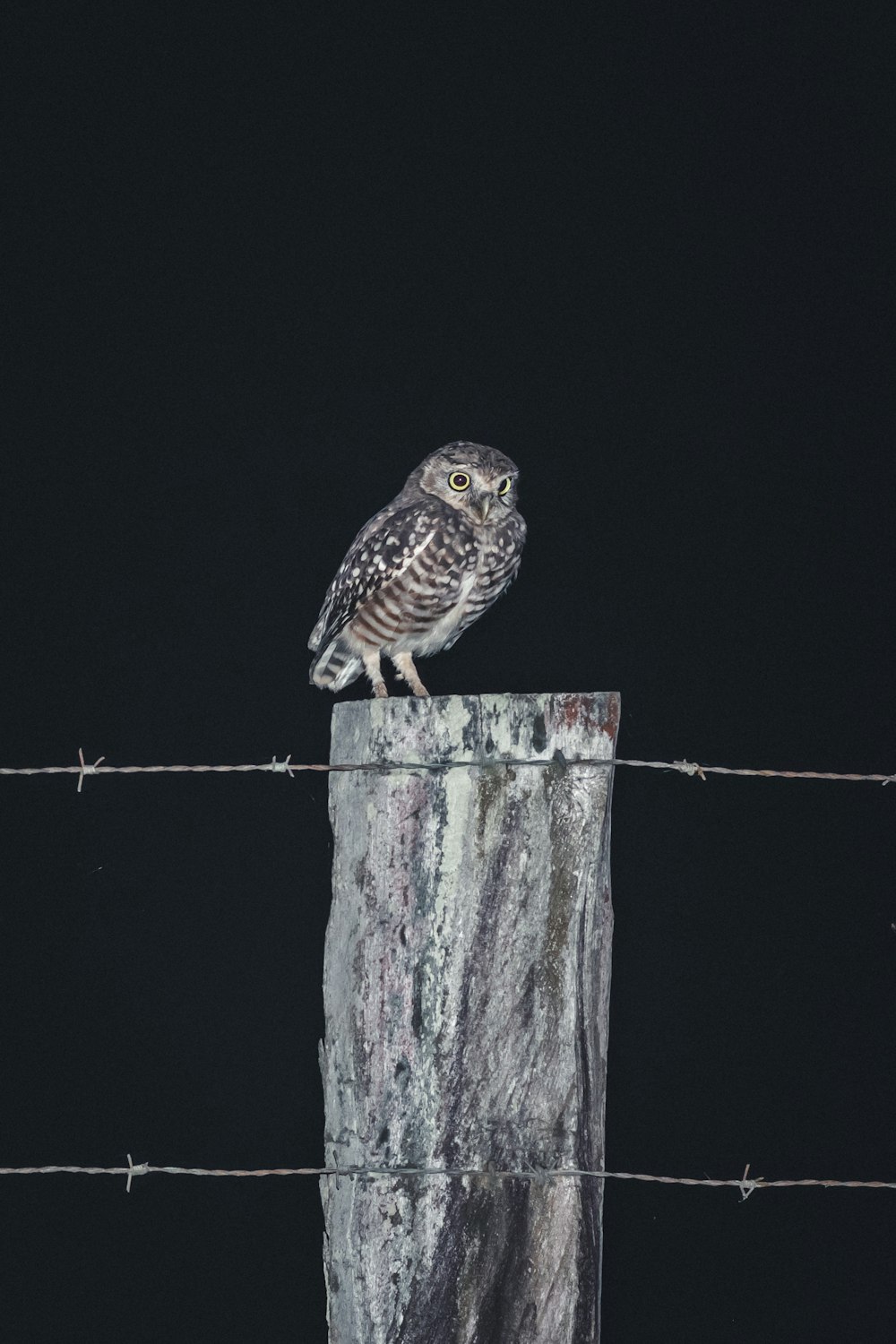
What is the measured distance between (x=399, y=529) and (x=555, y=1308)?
1595 mm

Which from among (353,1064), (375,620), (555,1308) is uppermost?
(375,620)

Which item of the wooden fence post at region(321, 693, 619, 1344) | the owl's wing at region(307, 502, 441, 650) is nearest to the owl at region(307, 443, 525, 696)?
the owl's wing at region(307, 502, 441, 650)

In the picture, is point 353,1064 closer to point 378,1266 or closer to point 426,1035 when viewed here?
point 426,1035

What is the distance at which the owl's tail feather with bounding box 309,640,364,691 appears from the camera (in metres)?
3.28

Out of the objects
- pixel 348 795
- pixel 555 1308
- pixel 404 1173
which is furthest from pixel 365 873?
pixel 555 1308

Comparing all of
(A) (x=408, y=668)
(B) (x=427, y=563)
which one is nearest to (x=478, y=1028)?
(B) (x=427, y=563)

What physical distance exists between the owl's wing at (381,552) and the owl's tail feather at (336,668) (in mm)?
121

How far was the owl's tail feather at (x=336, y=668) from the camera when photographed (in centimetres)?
328

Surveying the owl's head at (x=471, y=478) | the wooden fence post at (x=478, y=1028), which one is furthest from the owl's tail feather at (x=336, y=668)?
the wooden fence post at (x=478, y=1028)

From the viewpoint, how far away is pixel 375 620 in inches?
123

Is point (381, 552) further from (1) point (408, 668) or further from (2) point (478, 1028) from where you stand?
(2) point (478, 1028)

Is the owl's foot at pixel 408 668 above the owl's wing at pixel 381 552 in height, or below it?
below

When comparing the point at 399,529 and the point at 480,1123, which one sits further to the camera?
the point at 399,529

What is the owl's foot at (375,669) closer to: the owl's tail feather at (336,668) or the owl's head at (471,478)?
the owl's tail feather at (336,668)
